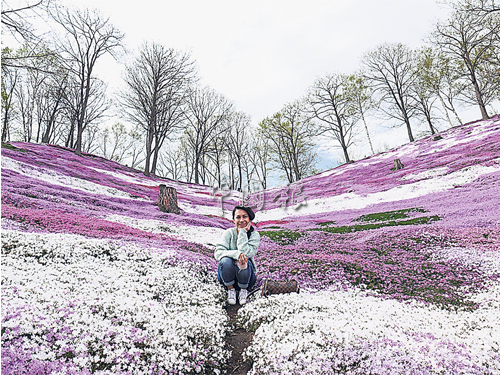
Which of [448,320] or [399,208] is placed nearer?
[448,320]

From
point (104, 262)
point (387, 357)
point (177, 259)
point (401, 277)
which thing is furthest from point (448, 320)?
point (104, 262)

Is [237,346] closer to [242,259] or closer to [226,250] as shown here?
[242,259]

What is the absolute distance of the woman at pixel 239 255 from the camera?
6.54 meters

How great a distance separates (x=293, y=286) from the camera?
6.77 metres

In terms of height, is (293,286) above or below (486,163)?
below

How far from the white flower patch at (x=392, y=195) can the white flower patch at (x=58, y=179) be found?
46.3 ft

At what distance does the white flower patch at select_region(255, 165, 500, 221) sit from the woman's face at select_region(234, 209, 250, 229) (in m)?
18.0

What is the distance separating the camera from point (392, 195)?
2258 cm

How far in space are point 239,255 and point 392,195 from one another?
2044 centimetres

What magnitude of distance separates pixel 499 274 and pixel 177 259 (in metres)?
8.91

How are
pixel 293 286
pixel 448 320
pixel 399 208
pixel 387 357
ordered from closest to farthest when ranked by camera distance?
pixel 387 357 < pixel 448 320 < pixel 293 286 < pixel 399 208

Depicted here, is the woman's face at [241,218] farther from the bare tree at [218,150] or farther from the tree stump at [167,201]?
the bare tree at [218,150]

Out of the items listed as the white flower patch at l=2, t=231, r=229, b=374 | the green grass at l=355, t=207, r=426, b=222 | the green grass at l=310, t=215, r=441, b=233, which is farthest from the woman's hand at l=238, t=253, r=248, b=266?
the green grass at l=355, t=207, r=426, b=222

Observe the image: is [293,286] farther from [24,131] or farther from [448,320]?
[24,131]
